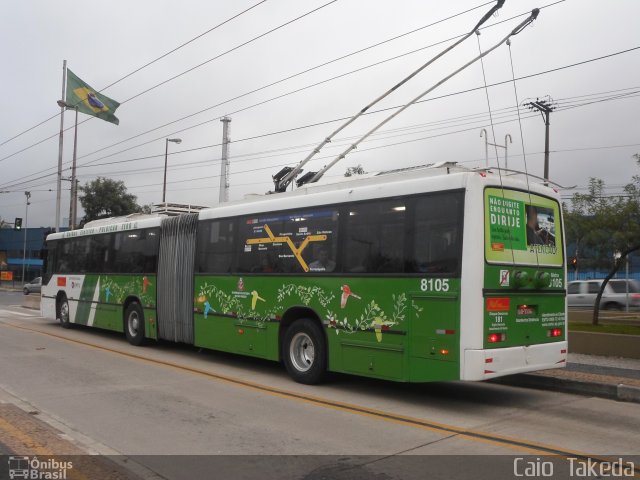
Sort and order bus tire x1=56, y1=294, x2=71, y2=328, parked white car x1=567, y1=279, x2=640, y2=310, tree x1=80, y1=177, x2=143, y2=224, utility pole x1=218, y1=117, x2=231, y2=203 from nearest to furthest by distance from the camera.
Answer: bus tire x1=56, y1=294, x2=71, y2=328, parked white car x1=567, y1=279, x2=640, y2=310, utility pole x1=218, y1=117, x2=231, y2=203, tree x1=80, y1=177, x2=143, y2=224

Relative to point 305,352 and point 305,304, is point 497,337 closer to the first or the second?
point 305,304

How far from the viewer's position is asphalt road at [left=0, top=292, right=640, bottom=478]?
565 centimetres

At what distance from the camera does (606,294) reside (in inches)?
1088

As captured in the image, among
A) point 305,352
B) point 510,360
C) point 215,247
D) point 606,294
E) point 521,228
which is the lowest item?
point 305,352

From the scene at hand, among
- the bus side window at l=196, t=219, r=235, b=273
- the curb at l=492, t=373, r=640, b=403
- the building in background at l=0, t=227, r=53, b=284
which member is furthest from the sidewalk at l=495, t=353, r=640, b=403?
the building in background at l=0, t=227, r=53, b=284

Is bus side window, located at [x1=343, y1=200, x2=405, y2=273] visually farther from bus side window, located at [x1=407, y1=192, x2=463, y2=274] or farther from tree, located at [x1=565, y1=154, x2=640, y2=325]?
tree, located at [x1=565, y1=154, x2=640, y2=325]

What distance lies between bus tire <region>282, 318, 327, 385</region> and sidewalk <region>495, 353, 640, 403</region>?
129 inches

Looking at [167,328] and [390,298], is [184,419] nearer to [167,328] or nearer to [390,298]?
[390,298]

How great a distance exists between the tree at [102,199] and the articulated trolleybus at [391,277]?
35.8 metres

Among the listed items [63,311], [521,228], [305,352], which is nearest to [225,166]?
[63,311]

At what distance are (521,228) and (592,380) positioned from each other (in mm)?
2991

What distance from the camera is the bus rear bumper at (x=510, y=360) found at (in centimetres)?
732

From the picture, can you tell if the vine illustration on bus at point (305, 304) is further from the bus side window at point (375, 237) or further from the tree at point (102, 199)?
the tree at point (102, 199)

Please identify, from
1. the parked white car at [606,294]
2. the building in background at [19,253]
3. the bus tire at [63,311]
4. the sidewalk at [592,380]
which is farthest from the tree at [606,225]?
the building in background at [19,253]
